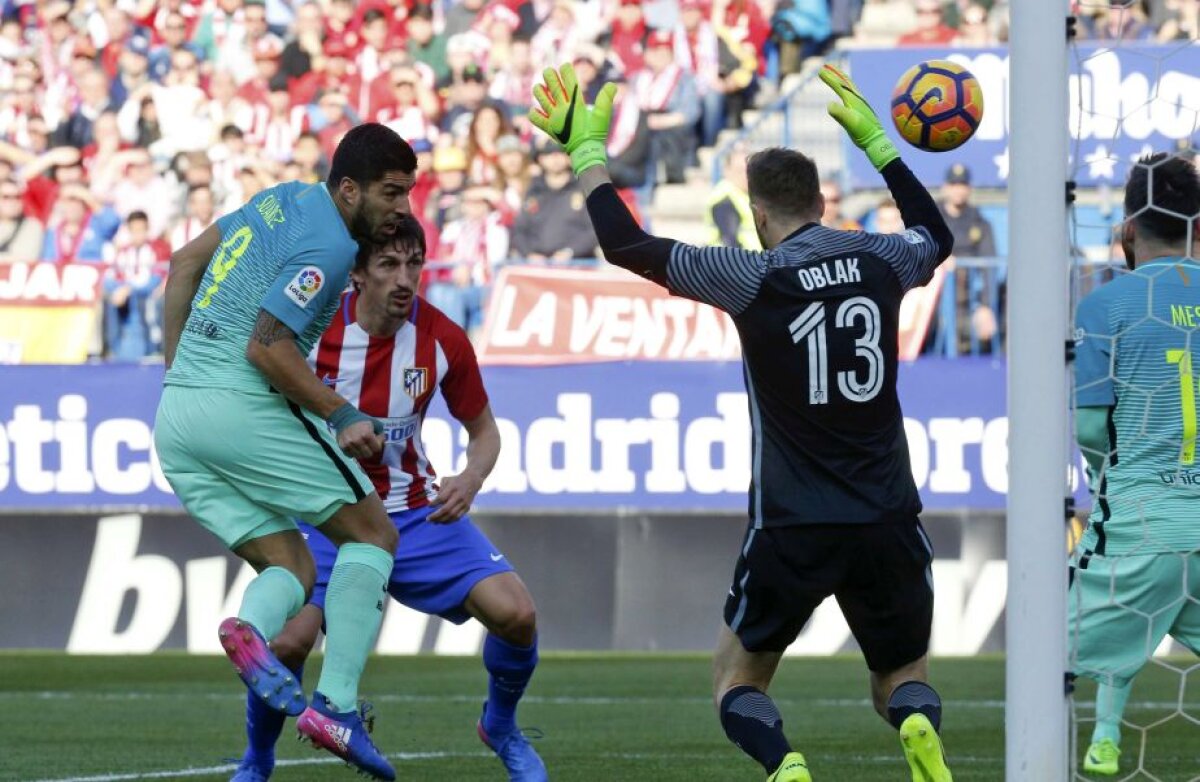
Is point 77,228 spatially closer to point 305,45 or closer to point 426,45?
point 305,45

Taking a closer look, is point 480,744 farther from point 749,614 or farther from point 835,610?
point 835,610

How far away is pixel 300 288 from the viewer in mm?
5750

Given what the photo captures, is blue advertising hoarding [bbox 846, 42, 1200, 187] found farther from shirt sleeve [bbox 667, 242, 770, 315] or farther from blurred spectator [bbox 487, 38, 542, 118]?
shirt sleeve [bbox 667, 242, 770, 315]

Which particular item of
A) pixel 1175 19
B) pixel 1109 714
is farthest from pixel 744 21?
pixel 1109 714

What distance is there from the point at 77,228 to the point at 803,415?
12920mm

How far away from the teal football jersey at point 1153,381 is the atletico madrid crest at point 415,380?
7.47ft

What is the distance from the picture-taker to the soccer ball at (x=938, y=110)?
5996mm

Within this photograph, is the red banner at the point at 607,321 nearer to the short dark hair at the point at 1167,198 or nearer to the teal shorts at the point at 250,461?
the short dark hair at the point at 1167,198

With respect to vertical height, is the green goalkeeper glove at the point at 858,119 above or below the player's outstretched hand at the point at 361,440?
above

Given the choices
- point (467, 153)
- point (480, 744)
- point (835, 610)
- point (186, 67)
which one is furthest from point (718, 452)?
point (186, 67)

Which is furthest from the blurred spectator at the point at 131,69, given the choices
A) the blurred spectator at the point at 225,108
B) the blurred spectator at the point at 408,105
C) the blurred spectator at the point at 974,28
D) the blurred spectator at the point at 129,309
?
the blurred spectator at the point at 974,28

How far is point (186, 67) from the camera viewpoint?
19.0 metres

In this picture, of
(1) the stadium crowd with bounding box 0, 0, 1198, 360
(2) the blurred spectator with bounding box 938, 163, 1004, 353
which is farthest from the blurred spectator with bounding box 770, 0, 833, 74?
(2) the blurred spectator with bounding box 938, 163, 1004, 353

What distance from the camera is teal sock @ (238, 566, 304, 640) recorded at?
569 cm
